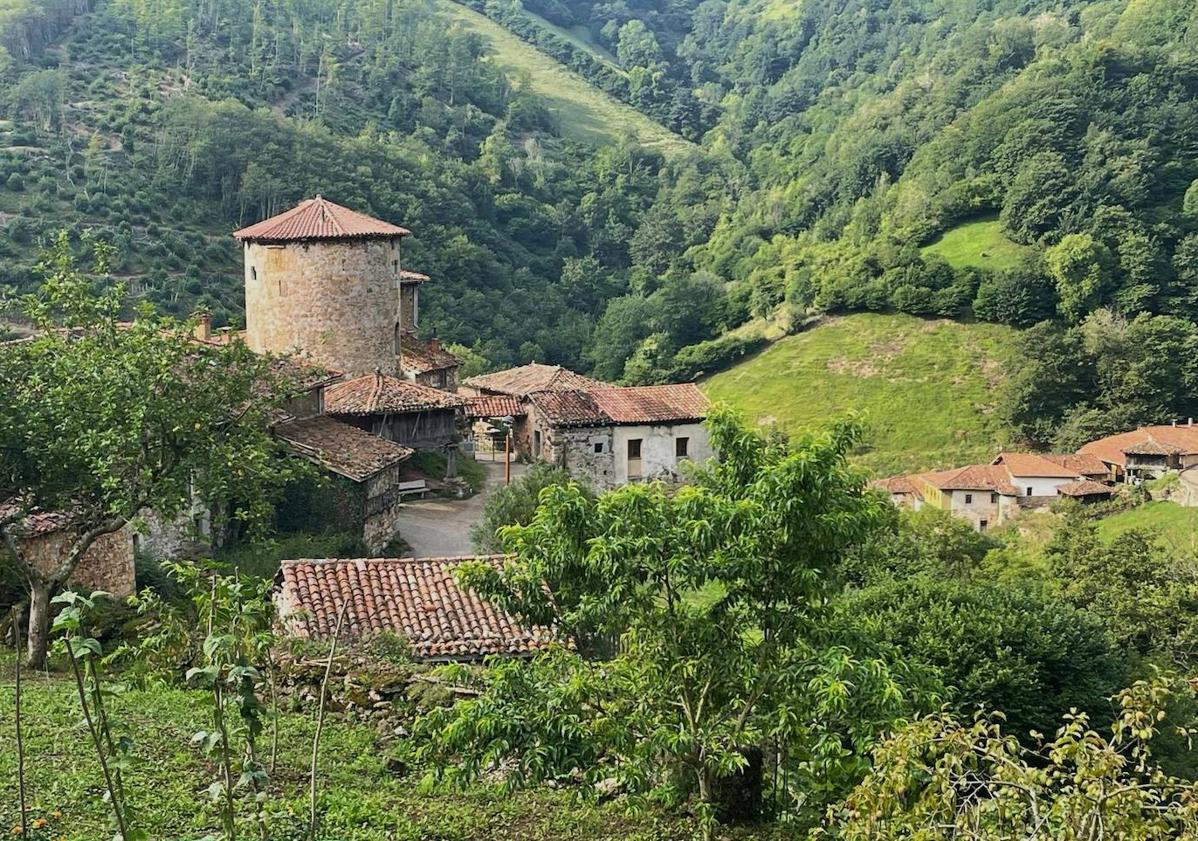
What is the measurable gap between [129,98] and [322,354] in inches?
2223

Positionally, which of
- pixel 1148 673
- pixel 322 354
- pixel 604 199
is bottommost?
pixel 1148 673

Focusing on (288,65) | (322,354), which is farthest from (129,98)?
(322,354)

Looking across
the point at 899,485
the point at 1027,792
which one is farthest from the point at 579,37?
the point at 1027,792

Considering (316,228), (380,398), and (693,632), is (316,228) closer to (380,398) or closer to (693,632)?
(380,398)

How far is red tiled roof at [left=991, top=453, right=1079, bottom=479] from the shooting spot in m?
50.8

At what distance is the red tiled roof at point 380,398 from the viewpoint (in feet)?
104

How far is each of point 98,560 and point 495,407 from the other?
72.7 feet

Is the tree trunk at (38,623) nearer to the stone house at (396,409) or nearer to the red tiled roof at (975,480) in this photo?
the stone house at (396,409)

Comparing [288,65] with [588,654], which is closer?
[588,654]

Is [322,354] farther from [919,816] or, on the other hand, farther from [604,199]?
[604,199]

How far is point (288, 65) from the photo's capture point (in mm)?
104375

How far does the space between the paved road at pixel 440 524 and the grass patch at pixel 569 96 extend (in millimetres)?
98383

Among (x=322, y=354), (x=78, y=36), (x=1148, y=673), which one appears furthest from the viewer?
(x=78, y=36)

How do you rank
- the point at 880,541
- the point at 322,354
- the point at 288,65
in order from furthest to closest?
the point at 288,65
the point at 322,354
the point at 880,541
